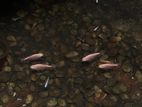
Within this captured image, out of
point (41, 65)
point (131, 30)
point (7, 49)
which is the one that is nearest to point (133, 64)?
point (131, 30)

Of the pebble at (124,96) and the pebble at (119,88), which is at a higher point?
the pebble at (119,88)

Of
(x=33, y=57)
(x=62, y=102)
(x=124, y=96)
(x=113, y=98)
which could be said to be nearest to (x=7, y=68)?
(x=33, y=57)

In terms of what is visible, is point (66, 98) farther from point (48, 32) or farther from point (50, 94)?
point (48, 32)

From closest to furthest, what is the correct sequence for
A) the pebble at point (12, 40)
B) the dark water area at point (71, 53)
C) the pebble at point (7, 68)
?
the dark water area at point (71, 53)
the pebble at point (7, 68)
the pebble at point (12, 40)

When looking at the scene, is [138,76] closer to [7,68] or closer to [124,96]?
[124,96]

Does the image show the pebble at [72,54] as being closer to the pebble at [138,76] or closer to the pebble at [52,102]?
the pebble at [52,102]

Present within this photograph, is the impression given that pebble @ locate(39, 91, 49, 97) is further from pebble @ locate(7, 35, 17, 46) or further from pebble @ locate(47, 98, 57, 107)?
pebble @ locate(7, 35, 17, 46)

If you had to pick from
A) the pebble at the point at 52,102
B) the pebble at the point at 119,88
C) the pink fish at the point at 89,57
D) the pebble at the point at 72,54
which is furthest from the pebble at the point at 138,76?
the pebble at the point at 52,102

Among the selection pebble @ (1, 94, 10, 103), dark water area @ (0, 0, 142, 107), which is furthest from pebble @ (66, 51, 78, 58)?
pebble @ (1, 94, 10, 103)
